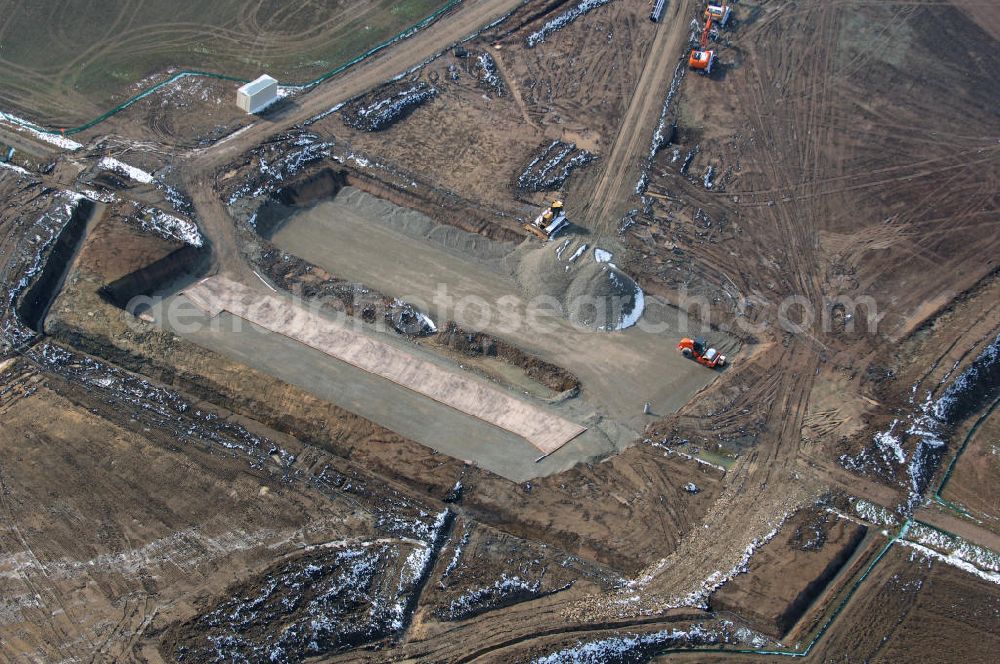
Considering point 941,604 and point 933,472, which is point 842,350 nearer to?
point 933,472

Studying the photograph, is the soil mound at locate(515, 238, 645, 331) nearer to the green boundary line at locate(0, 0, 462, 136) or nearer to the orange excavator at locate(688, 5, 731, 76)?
the orange excavator at locate(688, 5, 731, 76)

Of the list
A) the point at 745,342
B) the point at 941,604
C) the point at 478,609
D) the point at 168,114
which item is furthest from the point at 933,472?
the point at 168,114

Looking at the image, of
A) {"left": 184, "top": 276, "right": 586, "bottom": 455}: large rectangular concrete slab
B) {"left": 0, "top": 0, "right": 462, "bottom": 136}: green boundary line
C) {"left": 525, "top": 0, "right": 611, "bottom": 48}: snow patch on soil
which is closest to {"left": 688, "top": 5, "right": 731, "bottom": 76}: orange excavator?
{"left": 525, "top": 0, "right": 611, "bottom": 48}: snow patch on soil

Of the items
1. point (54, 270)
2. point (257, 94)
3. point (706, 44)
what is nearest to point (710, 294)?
point (706, 44)

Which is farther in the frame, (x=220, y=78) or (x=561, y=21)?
(x=561, y=21)

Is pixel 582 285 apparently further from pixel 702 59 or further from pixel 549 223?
pixel 702 59

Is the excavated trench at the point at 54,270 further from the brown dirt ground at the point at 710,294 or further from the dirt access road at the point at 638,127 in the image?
the dirt access road at the point at 638,127
